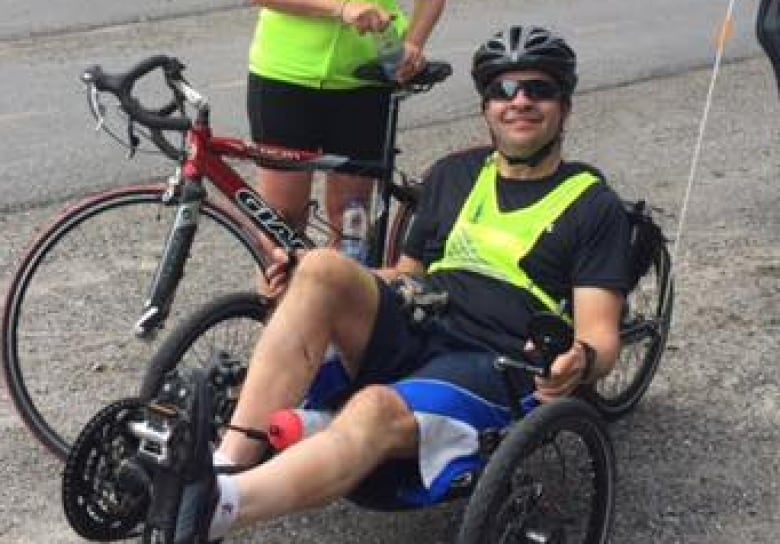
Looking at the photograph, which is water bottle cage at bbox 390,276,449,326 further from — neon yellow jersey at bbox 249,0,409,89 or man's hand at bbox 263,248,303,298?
neon yellow jersey at bbox 249,0,409,89

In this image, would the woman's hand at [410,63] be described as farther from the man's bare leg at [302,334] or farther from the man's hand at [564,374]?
the man's hand at [564,374]

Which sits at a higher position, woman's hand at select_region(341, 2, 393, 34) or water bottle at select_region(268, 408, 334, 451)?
woman's hand at select_region(341, 2, 393, 34)

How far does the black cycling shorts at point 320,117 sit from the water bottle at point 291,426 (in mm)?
1276

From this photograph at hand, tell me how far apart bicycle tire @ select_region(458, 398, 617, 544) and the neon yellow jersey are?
1.53 m

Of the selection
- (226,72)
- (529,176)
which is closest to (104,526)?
(529,176)

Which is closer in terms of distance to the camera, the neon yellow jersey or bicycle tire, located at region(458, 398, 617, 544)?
bicycle tire, located at region(458, 398, 617, 544)

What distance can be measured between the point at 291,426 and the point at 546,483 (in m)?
0.66

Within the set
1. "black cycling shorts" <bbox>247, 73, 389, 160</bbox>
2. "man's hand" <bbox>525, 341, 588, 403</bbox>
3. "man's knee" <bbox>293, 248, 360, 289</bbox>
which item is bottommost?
"man's hand" <bbox>525, 341, 588, 403</bbox>

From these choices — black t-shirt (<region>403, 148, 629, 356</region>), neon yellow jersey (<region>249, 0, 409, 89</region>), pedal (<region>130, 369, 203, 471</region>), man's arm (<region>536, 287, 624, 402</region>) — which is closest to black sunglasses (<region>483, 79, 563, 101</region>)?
black t-shirt (<region>403, 148, 629, 356</region>)

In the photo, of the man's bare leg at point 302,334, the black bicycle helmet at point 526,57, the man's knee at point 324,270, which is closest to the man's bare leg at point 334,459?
the man's bare leg at point 302,334

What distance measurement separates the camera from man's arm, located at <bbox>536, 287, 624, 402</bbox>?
10.9 ft

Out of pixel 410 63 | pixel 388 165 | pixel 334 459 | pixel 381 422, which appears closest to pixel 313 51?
pixel 410 63

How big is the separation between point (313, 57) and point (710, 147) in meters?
4.08

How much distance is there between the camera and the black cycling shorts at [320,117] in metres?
4.39
